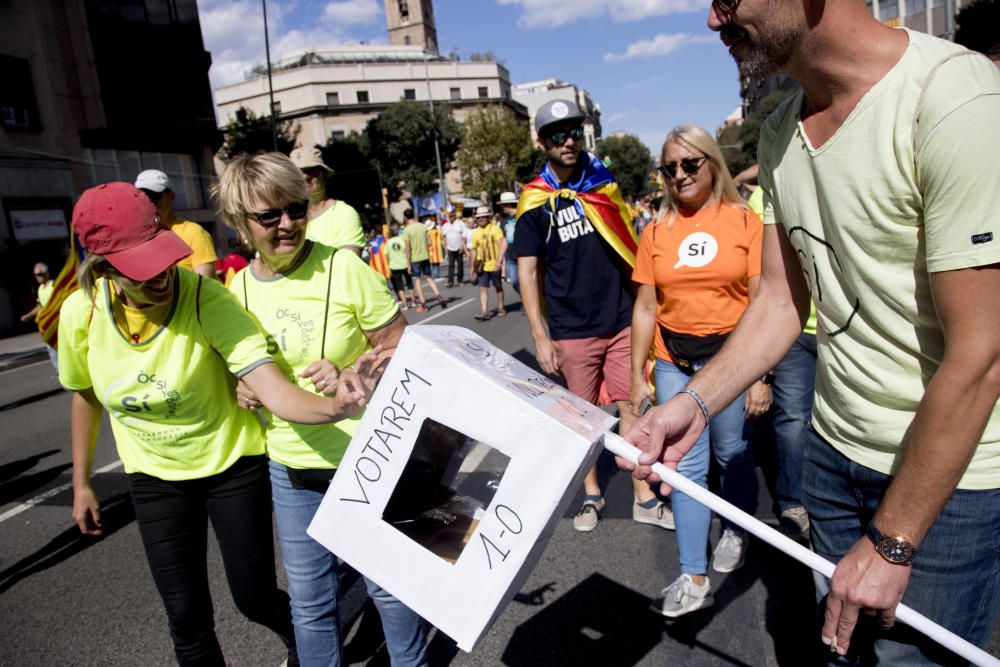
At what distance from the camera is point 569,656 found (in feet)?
8.59

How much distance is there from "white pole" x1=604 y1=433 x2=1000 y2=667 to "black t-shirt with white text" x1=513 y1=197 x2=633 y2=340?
7.68ft

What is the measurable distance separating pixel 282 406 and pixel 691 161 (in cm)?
207

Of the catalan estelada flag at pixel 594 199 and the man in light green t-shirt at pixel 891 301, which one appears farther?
the catalan estelada flag at pixel 594 199

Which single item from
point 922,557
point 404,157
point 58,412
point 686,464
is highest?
point 404,157

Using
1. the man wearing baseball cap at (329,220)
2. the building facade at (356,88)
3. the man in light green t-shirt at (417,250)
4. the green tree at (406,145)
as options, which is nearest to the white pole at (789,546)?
the man wearing baseball cap at (329,220)

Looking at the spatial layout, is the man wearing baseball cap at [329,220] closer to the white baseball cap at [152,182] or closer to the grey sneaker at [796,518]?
the white baseball cap at [152,182]

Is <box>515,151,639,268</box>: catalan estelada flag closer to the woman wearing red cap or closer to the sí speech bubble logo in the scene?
the sí speech bubble logo

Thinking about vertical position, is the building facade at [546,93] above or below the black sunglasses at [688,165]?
above

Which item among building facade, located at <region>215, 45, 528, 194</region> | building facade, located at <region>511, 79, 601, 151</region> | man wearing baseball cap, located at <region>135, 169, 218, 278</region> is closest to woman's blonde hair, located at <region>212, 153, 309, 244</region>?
man wearing baseball cap, located at <region>135, 169, 218, 278</region>

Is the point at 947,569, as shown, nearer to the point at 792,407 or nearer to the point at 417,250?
the point at 792,407

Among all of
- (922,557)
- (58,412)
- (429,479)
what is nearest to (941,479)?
(922,557)

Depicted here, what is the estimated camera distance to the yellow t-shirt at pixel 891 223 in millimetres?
1118

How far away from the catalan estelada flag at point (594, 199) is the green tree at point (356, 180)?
45379mm

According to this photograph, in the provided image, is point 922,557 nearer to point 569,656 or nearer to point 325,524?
point 325,524
